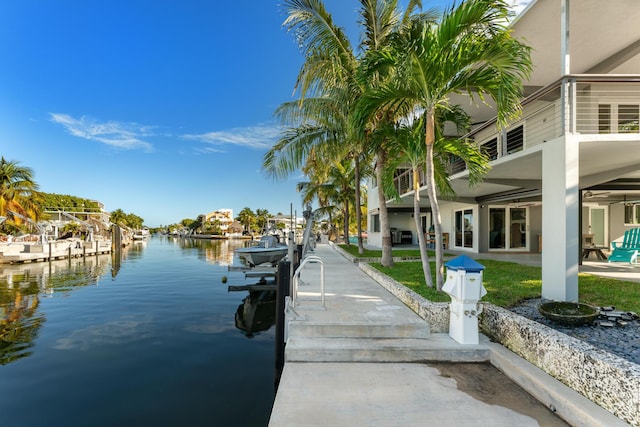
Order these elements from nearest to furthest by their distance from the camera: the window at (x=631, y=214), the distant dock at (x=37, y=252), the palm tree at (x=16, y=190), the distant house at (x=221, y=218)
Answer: the window at (x=631, y=214), the distant dock at (x=37, y=252), the palm tree at (x=16, y=190), the distant house at (x=221, y=218)

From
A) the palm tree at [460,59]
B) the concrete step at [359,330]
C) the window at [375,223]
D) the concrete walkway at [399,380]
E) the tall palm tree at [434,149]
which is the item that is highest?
the palm tree at [460,59]

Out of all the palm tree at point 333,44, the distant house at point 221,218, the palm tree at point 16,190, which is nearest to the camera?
the palm tree at point 333,44

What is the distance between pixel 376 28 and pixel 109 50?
66.3 ft

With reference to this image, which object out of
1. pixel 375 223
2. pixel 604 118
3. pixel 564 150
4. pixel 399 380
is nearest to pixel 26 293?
pixel 399 380

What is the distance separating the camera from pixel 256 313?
34.4 feet

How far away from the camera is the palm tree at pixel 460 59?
514 centimetres

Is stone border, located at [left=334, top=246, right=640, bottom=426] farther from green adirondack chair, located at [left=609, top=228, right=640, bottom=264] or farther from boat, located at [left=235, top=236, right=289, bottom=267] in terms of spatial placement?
A: boat, located at [left=235, top=236, right=289, bottom=267]

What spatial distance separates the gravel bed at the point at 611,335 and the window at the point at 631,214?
11.8 m

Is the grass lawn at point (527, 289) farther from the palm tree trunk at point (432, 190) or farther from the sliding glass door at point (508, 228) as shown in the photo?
the sliding glass door at point (508, 228)

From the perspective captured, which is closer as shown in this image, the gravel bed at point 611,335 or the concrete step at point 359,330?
the gravel bed at point 611,335

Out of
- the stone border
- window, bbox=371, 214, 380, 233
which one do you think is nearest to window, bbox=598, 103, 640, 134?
the stone border

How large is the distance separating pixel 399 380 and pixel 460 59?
16.9 ft

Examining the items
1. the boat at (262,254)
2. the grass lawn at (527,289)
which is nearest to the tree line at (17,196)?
the boat at (262,254)

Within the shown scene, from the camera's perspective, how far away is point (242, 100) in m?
29.4
